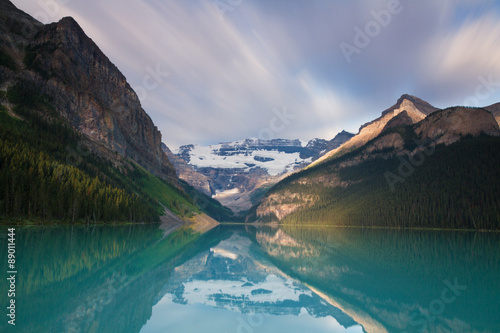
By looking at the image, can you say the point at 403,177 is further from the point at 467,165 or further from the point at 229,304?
the point at 229,304

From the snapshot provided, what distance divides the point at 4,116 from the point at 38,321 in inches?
4494

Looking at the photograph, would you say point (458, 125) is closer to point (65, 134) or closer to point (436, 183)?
point (436, 183)

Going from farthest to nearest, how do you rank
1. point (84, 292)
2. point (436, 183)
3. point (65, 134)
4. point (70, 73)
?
1. point (70, 73)
2. point (436, 183)
3. point (65, 134)
4. point (84, 292)

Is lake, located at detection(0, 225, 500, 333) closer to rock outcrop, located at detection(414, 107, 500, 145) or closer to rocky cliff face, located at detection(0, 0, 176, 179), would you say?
rocky cliff face, located at detection(0, 0, 176, 179)

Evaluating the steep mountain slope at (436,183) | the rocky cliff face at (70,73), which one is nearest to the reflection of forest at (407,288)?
the steep mountain slope at (436,183)

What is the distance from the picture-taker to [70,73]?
15288 centimetres

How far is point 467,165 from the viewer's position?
4995 inches

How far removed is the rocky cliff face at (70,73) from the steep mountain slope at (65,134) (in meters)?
0.46

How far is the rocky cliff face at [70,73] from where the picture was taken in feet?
445

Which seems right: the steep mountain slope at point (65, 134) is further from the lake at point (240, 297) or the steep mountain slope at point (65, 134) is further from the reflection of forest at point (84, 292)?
the lake at point (240, 297)

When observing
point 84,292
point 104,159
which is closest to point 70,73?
point 104,159

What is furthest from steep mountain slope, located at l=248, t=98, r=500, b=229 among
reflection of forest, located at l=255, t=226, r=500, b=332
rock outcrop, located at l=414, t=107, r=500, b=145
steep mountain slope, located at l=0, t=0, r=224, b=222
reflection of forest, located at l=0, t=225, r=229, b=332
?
reflection of forest, located at l=0, t=225, r=229, b=332

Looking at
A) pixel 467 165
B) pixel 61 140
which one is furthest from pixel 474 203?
pixel 61 140

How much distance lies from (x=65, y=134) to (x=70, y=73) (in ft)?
198
